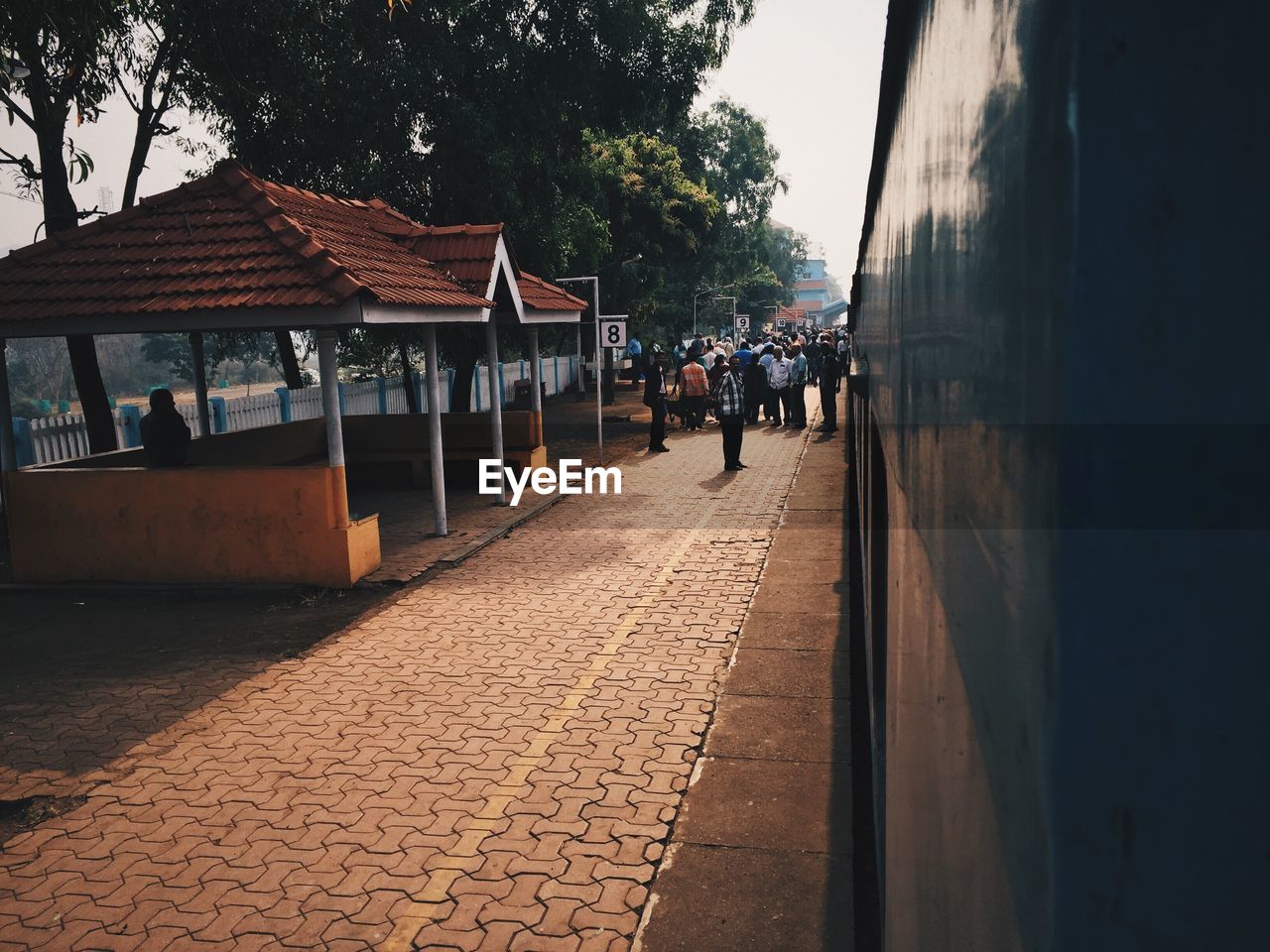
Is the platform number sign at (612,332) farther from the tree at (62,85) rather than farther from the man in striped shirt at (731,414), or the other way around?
the tree at (62,85)

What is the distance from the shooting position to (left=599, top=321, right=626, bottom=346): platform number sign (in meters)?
16.5

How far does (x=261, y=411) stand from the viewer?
17.1 meters

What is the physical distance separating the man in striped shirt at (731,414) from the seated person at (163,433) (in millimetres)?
7812

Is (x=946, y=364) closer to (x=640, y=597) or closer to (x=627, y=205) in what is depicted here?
(x=640, y=597)

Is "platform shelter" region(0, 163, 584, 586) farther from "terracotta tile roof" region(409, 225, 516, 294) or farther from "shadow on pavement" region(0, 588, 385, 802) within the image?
"terracotta tile roof" region(409, 225, 516, 294)

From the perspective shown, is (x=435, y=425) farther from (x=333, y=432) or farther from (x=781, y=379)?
(x=781, y=379)

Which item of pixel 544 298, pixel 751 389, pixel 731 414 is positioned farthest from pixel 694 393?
pixel 544 298

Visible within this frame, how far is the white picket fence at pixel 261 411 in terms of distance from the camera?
13.0m

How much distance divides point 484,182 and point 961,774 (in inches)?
747

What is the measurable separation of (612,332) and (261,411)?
618cm

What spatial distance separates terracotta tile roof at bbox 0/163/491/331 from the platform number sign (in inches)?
206

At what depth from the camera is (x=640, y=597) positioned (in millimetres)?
8883

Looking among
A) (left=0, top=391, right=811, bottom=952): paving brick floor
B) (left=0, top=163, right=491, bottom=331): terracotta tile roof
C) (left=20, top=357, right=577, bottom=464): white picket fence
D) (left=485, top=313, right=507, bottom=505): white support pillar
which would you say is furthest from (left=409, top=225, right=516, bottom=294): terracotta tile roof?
(left=0, top=391, right=811, bottom=952): paving brick floor

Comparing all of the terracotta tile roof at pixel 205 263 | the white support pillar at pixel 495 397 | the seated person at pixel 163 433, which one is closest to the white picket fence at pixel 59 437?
the seated person at pixel 163 433
